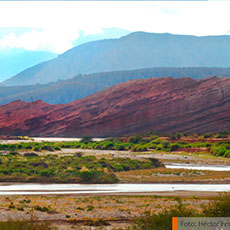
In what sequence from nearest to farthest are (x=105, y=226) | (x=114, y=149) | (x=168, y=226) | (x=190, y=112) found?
1. (x=168, y=226)
2. (x=105, y=226)
3. (x=114, y=149)
4. (x=190, y=112)

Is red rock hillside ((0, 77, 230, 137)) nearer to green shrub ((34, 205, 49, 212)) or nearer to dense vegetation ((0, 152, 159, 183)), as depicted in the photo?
dense vegetation ((0, 152, 159, 183))

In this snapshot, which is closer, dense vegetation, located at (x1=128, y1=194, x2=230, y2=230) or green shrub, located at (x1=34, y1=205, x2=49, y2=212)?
dense vegetation, located at (x1=128, y1=194, x2=230, y2=230)

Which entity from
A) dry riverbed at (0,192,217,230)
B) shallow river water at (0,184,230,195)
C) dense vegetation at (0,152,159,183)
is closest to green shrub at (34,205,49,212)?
dry riverbed at (0,192,217,230)

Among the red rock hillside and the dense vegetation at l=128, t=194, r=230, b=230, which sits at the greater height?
the red rock hillside

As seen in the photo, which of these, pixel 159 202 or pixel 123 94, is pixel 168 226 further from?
pixel 123 94

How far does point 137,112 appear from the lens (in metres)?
121

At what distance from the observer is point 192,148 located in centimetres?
7138

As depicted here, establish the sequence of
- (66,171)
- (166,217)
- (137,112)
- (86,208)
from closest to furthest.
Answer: (166,217)
(86,208)
(66,171)
(137,112)

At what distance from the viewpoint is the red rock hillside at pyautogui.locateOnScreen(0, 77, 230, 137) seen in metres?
112

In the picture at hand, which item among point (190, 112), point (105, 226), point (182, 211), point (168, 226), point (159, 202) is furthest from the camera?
point (190, 112)

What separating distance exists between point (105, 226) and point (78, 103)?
123 metres

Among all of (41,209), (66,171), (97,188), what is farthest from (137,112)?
(41,209)

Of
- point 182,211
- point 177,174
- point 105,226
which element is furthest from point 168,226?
point 177,174

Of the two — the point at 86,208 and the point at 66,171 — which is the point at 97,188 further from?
the point at 86,208
